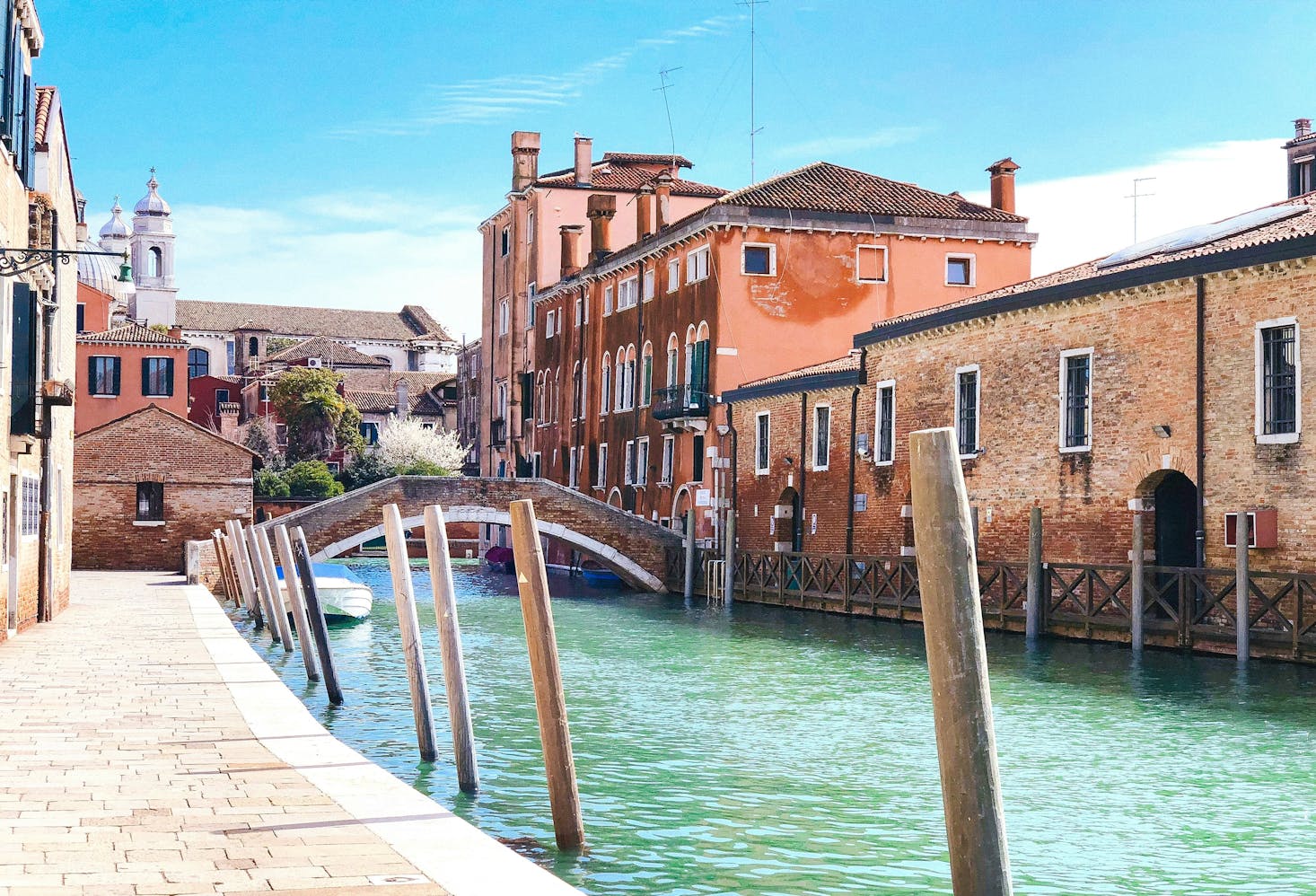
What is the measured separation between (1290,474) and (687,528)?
51.7 ft

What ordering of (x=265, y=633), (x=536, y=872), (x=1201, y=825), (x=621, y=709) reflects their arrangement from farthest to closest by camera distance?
(x=265, y=633)
(x=621, y=709)
(x=1201, y=825)
(x=536, y=872)

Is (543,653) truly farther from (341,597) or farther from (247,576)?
(341,597)

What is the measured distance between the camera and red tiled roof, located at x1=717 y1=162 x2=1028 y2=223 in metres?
33.6

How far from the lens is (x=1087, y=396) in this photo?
69.6 feet

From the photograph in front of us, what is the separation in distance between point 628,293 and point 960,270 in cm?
885

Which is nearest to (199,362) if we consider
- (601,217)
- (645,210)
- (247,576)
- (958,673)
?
(601,217)

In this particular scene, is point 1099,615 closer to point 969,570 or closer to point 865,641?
point 865,641

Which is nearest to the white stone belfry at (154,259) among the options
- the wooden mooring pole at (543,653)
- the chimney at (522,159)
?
the chimney at (522,159)

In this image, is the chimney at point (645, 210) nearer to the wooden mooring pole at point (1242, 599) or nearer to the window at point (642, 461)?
the window at point (642, 461)

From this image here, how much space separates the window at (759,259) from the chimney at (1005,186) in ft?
19.4

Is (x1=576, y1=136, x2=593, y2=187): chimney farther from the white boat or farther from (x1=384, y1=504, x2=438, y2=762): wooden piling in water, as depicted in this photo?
(x1=384, y1=504, x2=438, y2=762): wooden piling in water

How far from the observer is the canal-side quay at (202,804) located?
5.37 meters

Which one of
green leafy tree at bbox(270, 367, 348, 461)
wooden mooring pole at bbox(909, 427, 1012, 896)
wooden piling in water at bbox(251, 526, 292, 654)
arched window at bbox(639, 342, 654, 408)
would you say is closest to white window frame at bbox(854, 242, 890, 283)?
arched window at bbox(639, 342, 654, 408)

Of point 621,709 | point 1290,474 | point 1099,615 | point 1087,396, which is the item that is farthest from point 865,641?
point 621,709
